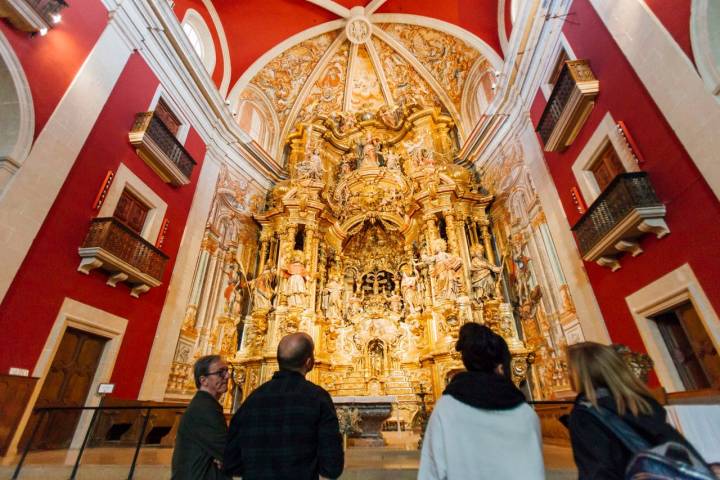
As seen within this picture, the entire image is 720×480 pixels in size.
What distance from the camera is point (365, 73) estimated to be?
15.8 metres

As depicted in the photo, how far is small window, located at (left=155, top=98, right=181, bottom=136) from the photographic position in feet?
28.7

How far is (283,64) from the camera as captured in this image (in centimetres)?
1416

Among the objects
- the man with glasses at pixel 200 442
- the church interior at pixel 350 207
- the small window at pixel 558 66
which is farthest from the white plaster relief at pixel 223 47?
the man with glasses at pixel 200 442

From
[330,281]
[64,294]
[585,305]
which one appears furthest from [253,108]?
[585,305]

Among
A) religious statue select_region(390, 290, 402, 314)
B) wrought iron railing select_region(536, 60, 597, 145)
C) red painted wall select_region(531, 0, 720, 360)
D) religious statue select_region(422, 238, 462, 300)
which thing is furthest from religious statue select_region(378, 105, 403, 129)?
red painted wall select_region(531, 0, 720, 360)

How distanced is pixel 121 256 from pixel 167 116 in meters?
4.34

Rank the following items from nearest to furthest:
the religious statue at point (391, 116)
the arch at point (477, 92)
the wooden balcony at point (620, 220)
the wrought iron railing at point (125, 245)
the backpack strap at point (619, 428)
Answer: the backpack strap at point (619, 428) < the wooden balcony at point (620, 220) < the wrought iron railing at point (125, 245) < the arch at point (477, 92) < the religious statue at point (391, 116)

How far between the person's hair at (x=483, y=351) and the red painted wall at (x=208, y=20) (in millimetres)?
11811

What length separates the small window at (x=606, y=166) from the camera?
5965 mm

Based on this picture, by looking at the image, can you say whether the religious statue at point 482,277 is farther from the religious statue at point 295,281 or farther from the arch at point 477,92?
the arch at point 477,92

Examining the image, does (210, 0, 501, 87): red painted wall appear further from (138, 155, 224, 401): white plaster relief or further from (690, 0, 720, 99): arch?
(690, 0, 720, 99): arch

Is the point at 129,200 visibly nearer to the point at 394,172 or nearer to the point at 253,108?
the point at 253,108

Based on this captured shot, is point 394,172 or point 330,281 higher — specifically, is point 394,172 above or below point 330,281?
above

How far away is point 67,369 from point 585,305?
372 inches
